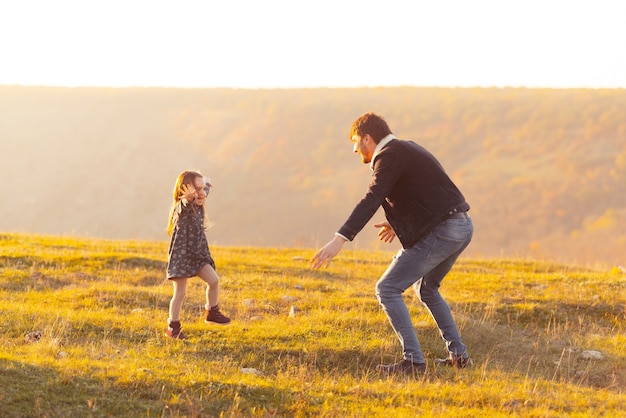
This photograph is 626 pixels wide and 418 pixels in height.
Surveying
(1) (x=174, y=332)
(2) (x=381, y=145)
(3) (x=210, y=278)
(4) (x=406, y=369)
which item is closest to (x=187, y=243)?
(3) (x=210, y=278)

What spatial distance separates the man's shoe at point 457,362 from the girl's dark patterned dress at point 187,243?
2.81 m

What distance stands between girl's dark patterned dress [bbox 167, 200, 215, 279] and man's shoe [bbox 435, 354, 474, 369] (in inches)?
111

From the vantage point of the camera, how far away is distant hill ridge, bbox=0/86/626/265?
44281 mm

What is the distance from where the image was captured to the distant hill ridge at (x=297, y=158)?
44.3m

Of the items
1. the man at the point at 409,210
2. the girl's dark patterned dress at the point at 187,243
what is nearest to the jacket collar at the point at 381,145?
the man at the point at 409,210

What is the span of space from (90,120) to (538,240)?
4212 cm

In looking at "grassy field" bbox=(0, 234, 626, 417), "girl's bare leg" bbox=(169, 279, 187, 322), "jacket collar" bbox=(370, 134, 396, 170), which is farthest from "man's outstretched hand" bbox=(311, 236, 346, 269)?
"girl's bare leg" bbox=(169, 279, 187, 322)

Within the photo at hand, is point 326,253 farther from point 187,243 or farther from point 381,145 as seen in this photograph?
point 187,243

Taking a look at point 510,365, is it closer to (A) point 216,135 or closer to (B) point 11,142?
(A) point 216,135

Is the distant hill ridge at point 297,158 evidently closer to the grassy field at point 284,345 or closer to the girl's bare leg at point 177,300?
the grassy field at point 284,345

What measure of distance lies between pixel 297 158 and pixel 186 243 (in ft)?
155

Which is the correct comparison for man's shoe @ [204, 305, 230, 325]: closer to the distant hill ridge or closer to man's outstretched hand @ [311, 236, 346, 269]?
man's outstretched hand @ [311, 236, 346, 269]

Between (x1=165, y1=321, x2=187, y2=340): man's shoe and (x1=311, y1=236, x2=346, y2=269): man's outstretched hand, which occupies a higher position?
(x1=311, y1=236, x2=346, y2=269): man's outstretched hand

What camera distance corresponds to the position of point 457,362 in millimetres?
7945
